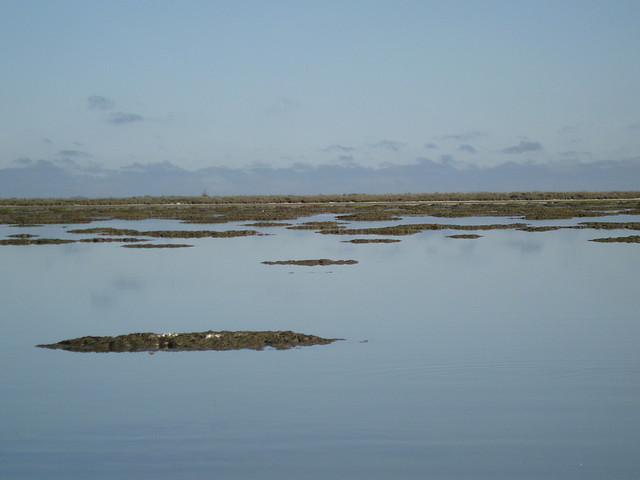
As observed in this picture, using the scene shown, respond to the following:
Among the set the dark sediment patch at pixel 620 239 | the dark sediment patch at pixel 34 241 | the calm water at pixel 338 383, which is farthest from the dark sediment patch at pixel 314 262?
the dark sediment patch at pixel 34 241

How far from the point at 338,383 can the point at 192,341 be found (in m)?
2.83

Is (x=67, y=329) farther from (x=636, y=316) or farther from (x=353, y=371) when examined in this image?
(x=636, y=316)

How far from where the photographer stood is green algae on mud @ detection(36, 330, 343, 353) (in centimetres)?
1046

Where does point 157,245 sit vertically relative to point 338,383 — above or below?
above

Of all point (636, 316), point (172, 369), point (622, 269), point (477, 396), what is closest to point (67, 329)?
point (172, 369)

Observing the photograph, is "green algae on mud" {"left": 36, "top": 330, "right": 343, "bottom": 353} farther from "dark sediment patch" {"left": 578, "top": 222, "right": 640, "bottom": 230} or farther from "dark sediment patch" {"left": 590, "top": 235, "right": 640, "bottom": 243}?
"dark sediment patch" {"left": 578, "top": 222, "right": 640, "bottom": 230}

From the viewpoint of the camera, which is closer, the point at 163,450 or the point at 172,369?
the point at 163,450

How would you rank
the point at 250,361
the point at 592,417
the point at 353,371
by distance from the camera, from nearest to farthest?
the point at 592,417 → the point at 353,371 → the point at 250,361

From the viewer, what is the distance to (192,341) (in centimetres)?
1065

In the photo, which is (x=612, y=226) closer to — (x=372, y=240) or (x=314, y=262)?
(x=372, y=240)

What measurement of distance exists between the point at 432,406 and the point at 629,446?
1825mm

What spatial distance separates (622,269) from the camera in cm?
1878

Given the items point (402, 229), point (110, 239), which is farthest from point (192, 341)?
point (402, 229)

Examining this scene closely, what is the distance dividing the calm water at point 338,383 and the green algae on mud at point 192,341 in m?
0.37
